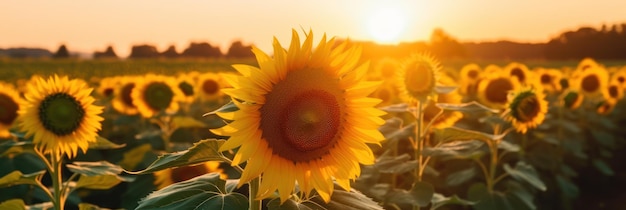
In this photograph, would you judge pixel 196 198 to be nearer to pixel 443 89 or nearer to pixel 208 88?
pixel 443 89

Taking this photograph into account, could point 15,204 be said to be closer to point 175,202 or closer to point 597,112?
point 175,202

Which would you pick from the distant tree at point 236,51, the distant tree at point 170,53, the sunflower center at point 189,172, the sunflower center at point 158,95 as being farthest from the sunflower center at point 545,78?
the distant tree at point 236,51

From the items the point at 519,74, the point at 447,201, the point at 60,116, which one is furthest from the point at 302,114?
the point at 519,74

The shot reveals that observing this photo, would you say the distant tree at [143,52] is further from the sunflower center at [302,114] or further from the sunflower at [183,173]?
the sunflower center at [302,114]

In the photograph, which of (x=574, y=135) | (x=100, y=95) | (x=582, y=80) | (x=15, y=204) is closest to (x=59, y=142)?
(x=15, y=204)

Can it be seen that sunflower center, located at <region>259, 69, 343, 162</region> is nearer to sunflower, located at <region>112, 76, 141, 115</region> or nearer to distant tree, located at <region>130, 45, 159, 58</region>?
sunflower, located at <region>112, 76, 141, 115</region>

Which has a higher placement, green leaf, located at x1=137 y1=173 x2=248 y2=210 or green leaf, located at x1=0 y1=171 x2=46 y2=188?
green leaf, located at x1=137 y1=173 x2=248 y2=210

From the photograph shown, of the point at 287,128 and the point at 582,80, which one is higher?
the point at 287,128

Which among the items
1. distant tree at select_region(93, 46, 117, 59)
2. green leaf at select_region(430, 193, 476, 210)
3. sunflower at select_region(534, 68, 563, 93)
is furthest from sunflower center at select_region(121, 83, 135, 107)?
distant tree at select_region(93, 46, 117, 59)
